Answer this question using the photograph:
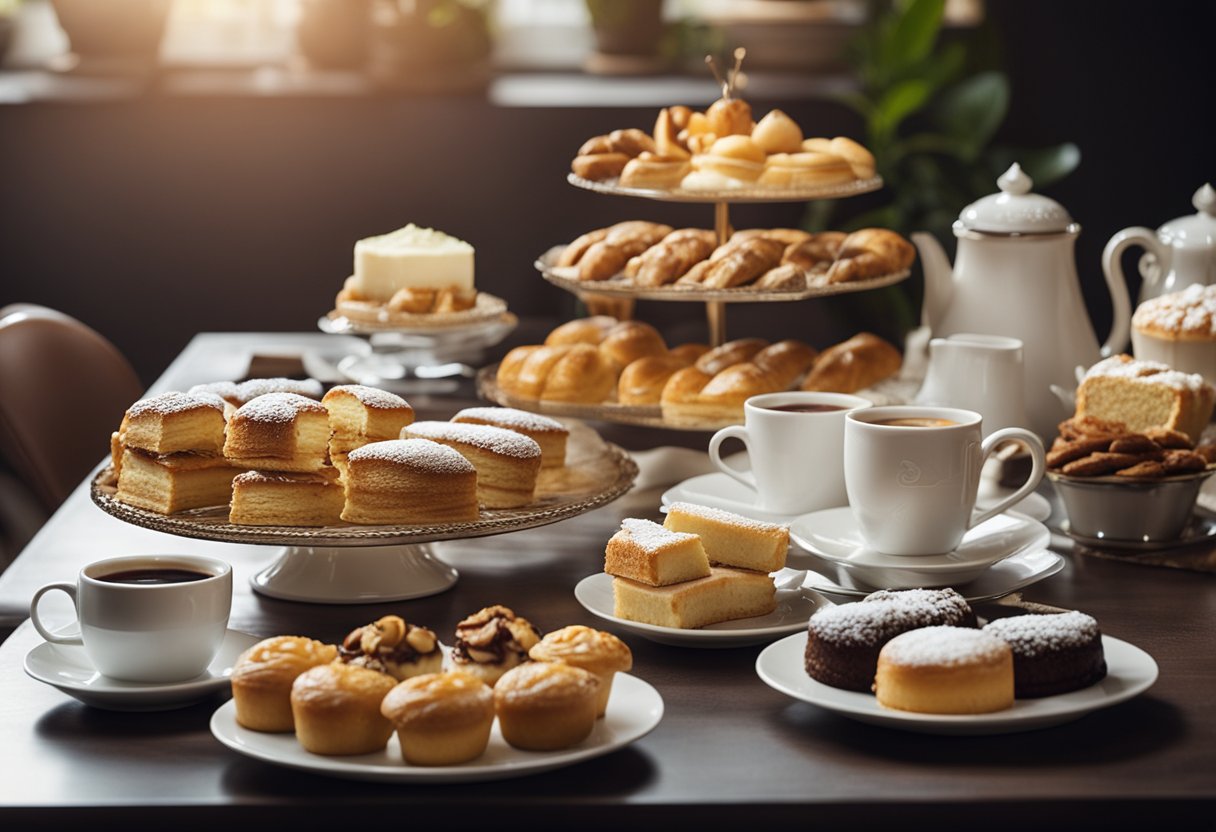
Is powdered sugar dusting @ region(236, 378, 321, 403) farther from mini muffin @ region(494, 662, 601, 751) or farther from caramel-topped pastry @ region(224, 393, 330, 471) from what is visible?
mini muffin @ region(494, 662, 601, 751)

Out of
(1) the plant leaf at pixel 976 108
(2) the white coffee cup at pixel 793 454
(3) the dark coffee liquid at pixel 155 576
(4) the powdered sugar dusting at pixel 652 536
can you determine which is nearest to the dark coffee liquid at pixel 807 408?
(2) the white coffee cup at pixel 793 454

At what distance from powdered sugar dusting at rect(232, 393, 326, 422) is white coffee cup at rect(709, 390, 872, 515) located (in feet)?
1.34

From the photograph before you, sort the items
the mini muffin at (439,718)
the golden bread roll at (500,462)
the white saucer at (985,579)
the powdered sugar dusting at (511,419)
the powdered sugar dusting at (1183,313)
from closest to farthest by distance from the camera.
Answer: the mini muffin at (439,718), the white saucer at (985,579), the golden bread roll at (500,462), the powdered sugar dusting at (511,419), the powdered sugar dusting at (1183,313)

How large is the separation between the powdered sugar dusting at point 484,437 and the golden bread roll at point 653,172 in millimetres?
557

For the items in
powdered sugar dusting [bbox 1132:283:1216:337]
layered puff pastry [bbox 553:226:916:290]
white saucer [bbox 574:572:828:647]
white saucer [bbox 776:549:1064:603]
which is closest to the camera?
white saucer [bbox 574:572:828:647]

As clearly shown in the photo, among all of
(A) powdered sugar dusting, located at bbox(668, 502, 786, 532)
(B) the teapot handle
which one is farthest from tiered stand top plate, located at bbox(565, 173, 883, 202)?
(A) powdered sugar dusting, located at bbox(668, 502, 786, 532)

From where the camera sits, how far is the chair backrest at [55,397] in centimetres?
225

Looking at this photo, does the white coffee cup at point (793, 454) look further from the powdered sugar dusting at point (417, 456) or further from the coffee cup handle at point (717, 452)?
the powdered sugar dusting at point (417, 456)

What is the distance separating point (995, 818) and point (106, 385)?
187cm

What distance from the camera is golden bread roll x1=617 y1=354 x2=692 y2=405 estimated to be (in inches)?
78.2

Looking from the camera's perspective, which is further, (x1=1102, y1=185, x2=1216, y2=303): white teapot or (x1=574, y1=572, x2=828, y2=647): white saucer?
(x1=1102, y1=185, x2=1216, y2=303): white teapot

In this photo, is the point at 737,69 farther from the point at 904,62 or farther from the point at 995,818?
the point at 904,62

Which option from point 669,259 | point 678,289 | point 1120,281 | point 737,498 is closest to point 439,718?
point 737,498

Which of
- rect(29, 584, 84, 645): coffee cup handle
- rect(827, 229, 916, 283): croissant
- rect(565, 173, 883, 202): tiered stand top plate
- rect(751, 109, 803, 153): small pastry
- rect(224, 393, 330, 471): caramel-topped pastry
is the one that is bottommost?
rect(29, 584, 84, 645): coffee cup handle
